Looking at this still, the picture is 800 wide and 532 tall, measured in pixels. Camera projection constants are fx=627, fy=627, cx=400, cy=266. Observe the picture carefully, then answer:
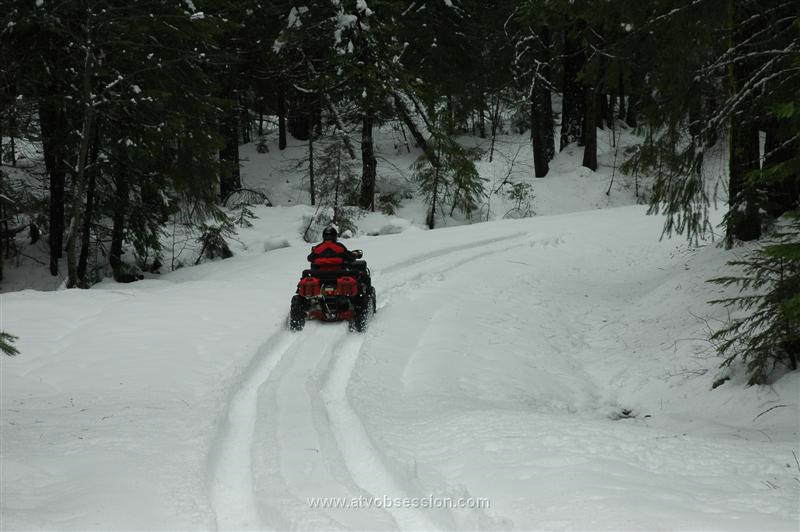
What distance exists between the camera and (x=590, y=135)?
25250 millimetres

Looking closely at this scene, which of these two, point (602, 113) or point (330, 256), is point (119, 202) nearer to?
point (330, 256)

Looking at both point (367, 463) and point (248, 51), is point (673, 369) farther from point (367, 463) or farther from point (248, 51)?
point (248, 51)

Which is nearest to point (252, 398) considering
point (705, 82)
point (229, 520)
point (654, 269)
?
point (229, 520)

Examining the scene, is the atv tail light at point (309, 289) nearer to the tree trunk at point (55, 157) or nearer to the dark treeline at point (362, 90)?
the dark treeline at point (362, 90)

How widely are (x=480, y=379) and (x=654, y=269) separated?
27.2ft

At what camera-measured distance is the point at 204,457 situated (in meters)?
5.21

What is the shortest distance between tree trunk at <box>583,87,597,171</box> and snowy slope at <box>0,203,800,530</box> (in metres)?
12.1

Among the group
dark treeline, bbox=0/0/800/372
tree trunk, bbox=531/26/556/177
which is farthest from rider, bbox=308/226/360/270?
tree trunk, bbox=531/26/556/177

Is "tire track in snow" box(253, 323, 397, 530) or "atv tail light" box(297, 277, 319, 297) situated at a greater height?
"atv tail light" box(297, 277, 319, 297)

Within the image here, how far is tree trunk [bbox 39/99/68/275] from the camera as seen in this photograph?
14.0 m

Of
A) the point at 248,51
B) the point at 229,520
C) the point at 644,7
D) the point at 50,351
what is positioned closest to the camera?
the point at 229,520

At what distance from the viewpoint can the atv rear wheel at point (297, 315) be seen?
32.2ft

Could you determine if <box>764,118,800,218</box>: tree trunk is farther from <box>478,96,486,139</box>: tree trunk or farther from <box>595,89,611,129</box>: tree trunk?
<box>595,89,611,129</box>: tree trunk

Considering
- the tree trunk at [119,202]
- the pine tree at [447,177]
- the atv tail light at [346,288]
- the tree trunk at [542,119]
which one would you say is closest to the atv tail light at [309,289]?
the atv tail light at [346,288]
